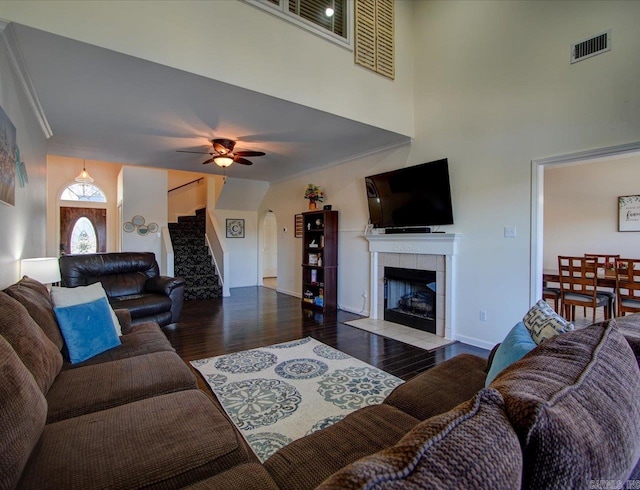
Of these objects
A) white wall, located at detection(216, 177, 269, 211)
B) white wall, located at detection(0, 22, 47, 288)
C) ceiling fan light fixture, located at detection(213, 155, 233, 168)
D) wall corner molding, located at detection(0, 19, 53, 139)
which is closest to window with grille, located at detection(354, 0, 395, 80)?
ceiling fan light fixture, located at detection(213, 155, 233, 168)

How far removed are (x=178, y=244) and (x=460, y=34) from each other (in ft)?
22.8

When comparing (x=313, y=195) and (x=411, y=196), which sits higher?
(x=313, y=195)

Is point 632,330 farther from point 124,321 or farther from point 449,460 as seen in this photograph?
point 124,321

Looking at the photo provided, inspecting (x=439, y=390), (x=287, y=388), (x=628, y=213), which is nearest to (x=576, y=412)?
(x=439, y=390)

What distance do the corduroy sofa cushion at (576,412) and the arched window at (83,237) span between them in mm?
10161

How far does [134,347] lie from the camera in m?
2.34

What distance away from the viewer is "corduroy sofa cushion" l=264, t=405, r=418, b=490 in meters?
1.08

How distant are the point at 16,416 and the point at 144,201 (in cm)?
658

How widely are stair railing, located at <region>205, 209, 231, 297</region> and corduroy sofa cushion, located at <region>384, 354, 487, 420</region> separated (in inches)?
230

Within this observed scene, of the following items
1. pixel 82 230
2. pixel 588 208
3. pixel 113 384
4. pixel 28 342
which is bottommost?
pixel 113 384

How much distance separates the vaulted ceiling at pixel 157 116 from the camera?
263 centimetres

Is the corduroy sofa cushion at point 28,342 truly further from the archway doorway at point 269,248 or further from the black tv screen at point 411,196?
the archway doorway at point 269,248

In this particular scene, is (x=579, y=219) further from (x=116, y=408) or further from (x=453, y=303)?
(x=116, y=408)

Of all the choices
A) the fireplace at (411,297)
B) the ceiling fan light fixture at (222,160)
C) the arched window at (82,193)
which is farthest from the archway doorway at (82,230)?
the fireplace at (411,297)
